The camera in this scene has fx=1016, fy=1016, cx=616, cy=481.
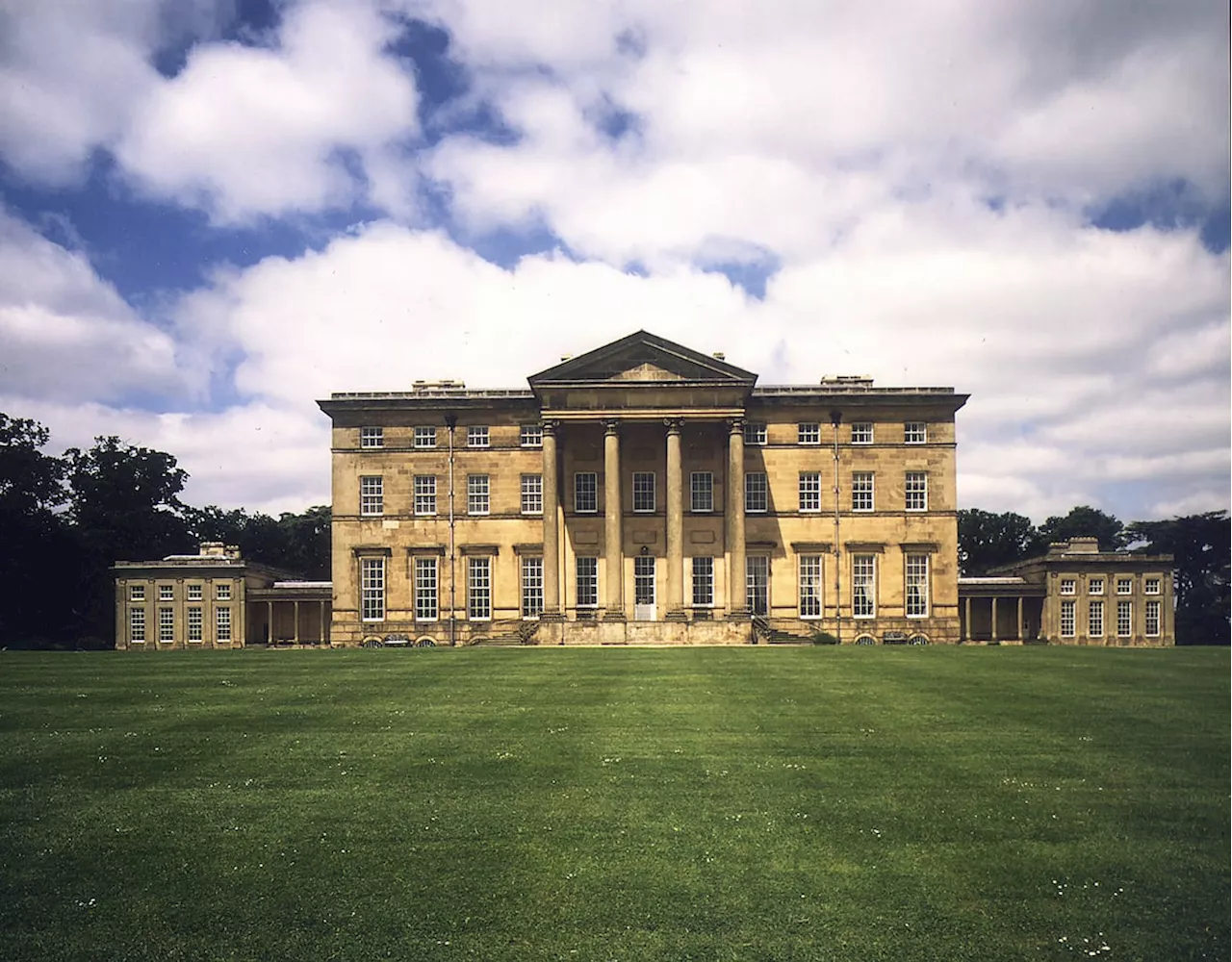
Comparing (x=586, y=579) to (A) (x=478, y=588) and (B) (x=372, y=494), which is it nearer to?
(A) (x=478, y=588)

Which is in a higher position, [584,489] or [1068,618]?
[584,489]

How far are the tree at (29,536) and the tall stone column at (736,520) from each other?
46983mm

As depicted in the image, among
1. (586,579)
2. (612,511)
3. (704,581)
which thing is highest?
(612,511)

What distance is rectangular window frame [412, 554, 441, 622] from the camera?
5822cm

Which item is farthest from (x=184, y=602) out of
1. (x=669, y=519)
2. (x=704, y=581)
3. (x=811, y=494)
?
(x=811, y=494)

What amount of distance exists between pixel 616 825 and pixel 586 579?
140ft

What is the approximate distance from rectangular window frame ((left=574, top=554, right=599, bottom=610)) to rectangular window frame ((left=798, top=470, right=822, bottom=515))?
40.3ft

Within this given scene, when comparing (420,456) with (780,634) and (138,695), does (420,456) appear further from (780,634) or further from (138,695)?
(138,695)

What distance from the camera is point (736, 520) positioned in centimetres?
5372

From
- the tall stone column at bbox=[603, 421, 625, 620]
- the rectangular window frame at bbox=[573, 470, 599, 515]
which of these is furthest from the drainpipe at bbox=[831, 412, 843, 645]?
the rectangular window frame at bbox=[573, 470, 599, 515]

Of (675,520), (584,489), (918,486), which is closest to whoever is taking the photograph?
(675,520)

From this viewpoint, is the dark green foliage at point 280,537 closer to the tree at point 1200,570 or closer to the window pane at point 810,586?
the window pane at point 810,586

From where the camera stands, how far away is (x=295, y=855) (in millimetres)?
13766

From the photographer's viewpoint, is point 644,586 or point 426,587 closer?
point 644,586
